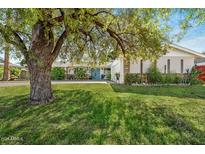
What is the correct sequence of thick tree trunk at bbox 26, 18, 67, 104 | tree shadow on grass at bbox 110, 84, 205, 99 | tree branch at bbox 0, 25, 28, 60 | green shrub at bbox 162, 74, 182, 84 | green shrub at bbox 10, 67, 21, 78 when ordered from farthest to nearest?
green shrub at bbox 162, 74, 182, 84
tree shadow on grass at bbox 110, 84, 205, 99
green shrub at bbox 10, 67, 21, 78
thick tree trunk at bbox 26, 18, 67, 104
tree branch at bbox 0, 25, 28, 60

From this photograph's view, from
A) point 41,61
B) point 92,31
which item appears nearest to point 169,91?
point 92,31

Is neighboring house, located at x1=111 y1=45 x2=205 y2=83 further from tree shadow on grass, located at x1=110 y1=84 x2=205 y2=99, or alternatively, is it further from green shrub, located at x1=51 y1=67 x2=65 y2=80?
green shrub, located at x1=51 y1=67 x2=65 y2=80

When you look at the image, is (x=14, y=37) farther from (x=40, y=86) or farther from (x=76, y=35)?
(x=76, y=35)

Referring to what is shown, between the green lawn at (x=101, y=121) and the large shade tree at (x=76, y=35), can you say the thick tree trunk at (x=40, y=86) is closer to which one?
the large shade tree at (x=76, y=35)

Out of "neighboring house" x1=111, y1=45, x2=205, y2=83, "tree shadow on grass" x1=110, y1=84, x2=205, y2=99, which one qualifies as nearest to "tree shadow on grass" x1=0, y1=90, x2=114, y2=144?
"tree shadow on grass" x1=110, y1=84, x2=205, y2=99

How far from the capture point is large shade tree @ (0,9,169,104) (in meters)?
A: 4.91

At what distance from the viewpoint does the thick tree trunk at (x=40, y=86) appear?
6.52 m

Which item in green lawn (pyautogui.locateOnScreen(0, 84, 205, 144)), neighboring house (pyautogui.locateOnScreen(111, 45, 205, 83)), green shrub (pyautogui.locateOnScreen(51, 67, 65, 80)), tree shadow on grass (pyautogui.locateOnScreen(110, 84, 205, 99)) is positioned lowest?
green lawn (pyautogui.locateOnScreen(0, 84, 205, 144))

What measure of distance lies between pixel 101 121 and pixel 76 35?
252 centimetres
